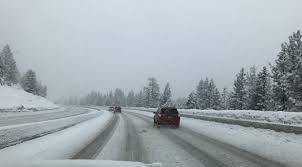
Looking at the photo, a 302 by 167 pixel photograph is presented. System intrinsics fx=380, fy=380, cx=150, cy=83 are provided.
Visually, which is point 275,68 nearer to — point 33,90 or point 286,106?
point 286,106

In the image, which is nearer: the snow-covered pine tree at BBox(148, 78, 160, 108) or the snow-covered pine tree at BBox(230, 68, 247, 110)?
the snow-covered pine tree at BBox(230, 68, 247, 110)

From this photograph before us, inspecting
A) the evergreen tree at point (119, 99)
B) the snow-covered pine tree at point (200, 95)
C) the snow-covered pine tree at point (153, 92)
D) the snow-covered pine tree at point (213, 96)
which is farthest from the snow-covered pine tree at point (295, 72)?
the evergreen tree at point (119, 99)

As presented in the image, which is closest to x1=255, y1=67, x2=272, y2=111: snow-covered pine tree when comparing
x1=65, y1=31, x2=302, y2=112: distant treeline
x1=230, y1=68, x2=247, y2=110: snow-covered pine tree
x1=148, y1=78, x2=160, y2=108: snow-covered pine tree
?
x1=65, y1=31, x2=302, y2=112: distant treeline

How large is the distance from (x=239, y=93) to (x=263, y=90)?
41.1ft

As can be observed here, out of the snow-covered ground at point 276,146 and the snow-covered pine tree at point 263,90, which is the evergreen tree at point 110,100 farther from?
the snow-covered ground at point 276,146

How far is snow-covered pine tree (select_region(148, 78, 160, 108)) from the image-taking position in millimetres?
124125

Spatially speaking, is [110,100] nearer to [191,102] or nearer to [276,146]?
[191,102]

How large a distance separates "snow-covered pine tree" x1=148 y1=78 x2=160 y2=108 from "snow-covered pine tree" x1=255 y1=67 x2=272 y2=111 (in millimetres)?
62647

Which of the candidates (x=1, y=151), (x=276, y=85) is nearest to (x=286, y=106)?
(x=276, y=85)

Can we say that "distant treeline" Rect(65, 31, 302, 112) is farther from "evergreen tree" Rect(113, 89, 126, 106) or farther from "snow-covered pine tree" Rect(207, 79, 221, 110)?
"evergreen tree" Rect(113, 89, 126, 106)

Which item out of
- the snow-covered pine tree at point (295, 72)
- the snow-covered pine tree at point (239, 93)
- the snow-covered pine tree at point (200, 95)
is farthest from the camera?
the snow-covered pine tree at point (200, 95)

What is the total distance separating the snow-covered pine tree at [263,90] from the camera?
61.8 m

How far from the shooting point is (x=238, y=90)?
7556 centimetres

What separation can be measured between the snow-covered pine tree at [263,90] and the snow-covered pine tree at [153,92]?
62.6m
